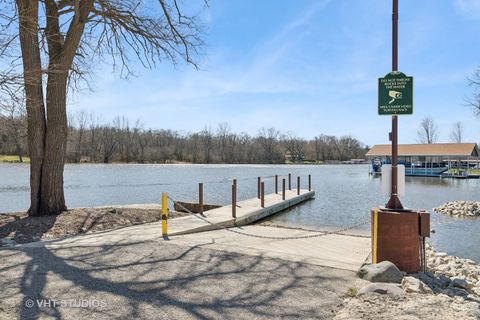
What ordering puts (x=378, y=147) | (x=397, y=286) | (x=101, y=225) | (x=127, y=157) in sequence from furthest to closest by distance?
(x=127, y=157)
(x=378, y=147)
(x=101, y=225)
(x=397, y=286)

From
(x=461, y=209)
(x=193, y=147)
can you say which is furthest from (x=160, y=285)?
(x=193, y=147)

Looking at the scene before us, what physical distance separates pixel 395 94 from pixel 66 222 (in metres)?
7.37

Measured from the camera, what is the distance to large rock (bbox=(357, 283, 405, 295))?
15.0ft

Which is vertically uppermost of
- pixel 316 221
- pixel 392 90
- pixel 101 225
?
pixel 392 90

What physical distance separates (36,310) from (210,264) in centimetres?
250

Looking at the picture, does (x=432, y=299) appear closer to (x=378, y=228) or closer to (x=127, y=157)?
(x=378, y=228)

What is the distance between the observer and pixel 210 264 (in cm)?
585

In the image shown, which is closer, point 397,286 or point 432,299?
point 432,299

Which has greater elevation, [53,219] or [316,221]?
[53,219]

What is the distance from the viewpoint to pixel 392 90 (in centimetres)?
606

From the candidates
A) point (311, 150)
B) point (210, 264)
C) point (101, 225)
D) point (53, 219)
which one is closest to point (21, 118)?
point (53, 219)

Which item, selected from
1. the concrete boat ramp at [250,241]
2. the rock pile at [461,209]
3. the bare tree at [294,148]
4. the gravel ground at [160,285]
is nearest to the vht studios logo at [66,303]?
the gravel ground at [160,285]

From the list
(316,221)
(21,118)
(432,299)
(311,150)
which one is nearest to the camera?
(432,299)

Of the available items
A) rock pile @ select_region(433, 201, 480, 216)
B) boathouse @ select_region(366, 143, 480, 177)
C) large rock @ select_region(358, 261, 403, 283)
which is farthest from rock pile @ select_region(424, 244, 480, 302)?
boathouse @ select_region(366, 143, 480, 177)
